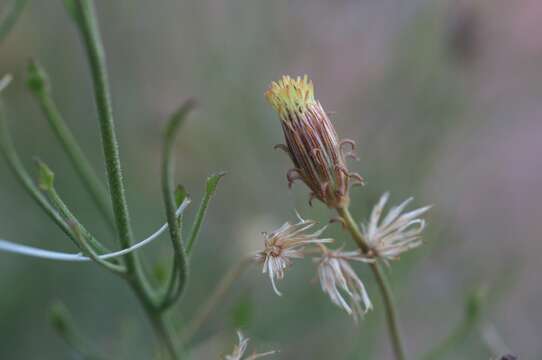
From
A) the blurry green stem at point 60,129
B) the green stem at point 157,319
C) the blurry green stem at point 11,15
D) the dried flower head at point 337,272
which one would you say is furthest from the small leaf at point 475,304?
the blurry green stem at point 11,15

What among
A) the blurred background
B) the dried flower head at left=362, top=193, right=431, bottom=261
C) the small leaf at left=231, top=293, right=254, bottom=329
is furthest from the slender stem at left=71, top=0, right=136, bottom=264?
the blurred background

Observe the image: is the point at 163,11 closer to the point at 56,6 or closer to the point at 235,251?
the point at 56,6

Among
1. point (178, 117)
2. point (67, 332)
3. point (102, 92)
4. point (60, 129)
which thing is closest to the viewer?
point (178, 117)

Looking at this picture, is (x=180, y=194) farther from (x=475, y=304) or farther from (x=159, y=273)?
(x=475, y=304)

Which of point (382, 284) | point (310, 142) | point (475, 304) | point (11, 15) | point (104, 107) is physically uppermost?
point (11, 15)

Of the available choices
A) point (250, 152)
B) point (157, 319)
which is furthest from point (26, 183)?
point (250, 152)
